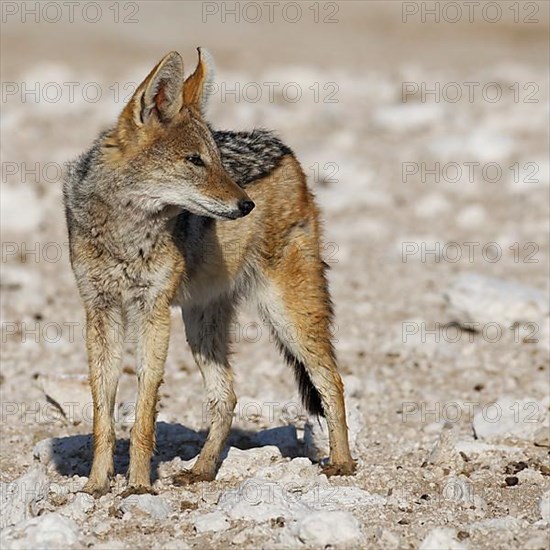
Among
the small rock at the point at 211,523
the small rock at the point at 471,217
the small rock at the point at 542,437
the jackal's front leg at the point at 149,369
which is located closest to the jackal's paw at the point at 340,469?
the jackal's front leg at the point at 149,369

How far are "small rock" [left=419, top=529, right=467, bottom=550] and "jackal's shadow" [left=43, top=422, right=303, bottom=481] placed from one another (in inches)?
104

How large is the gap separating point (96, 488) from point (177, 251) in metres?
1.64

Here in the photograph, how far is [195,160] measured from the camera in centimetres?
764

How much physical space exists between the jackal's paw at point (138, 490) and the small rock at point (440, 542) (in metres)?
2.03

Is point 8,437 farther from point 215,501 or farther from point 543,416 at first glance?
point 543,416

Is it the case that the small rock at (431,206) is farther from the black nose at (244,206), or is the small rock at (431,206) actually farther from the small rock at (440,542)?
the small rock at (440,542)

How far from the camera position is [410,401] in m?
10.5

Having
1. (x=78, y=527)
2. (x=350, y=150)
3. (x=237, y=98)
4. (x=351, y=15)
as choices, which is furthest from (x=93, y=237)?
(x=351, y=15)

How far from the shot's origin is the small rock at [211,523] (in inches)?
264

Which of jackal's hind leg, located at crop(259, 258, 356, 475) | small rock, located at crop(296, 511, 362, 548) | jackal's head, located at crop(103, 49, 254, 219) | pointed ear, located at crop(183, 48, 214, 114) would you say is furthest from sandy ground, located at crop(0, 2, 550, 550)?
pointed ear, located at crop(183, 48, 214, 114)

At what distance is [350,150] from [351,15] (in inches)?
799

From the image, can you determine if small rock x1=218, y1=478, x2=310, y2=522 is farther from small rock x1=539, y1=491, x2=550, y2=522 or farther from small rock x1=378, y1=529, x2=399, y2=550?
small rock x1=539, y1=491, x2=550, y2=522

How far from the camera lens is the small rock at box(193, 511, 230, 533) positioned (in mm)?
6695

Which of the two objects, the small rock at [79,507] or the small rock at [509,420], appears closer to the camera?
the small rock at [79,507]
